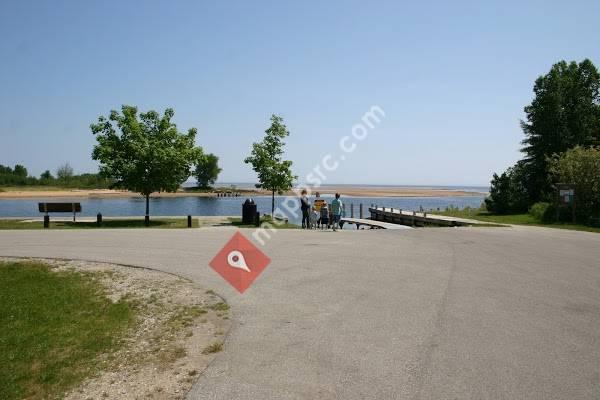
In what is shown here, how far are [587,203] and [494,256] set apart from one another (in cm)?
1788

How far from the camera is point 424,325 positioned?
669 cm

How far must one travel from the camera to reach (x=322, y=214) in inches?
895

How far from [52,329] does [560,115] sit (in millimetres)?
48658

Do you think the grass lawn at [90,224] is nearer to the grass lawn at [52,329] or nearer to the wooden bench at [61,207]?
the wooden bench at [61,207]

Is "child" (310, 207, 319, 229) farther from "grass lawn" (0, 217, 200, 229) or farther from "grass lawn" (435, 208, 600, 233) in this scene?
"grass lawn" (435, 208, 600, 233)

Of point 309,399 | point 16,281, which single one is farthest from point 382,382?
point 16,281

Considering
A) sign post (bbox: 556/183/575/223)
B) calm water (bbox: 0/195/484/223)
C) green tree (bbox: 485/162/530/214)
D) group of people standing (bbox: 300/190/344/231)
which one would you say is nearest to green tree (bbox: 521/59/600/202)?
green tree (bbox: 485/162/530/214)

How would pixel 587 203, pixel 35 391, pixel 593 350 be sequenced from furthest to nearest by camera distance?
pixel 587 203 < pixel 593 350 < pixel 35 391

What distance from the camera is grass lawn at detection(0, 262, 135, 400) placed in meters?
5.53

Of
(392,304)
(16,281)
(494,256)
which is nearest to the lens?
(392,304)

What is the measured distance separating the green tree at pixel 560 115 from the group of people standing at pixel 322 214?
28147mm

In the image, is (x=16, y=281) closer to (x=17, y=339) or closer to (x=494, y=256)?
(x=17, y=339)

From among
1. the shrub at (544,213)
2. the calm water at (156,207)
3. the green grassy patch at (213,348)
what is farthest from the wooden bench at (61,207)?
the shrub at (544,213)

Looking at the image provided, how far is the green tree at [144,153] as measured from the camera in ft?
85.1
